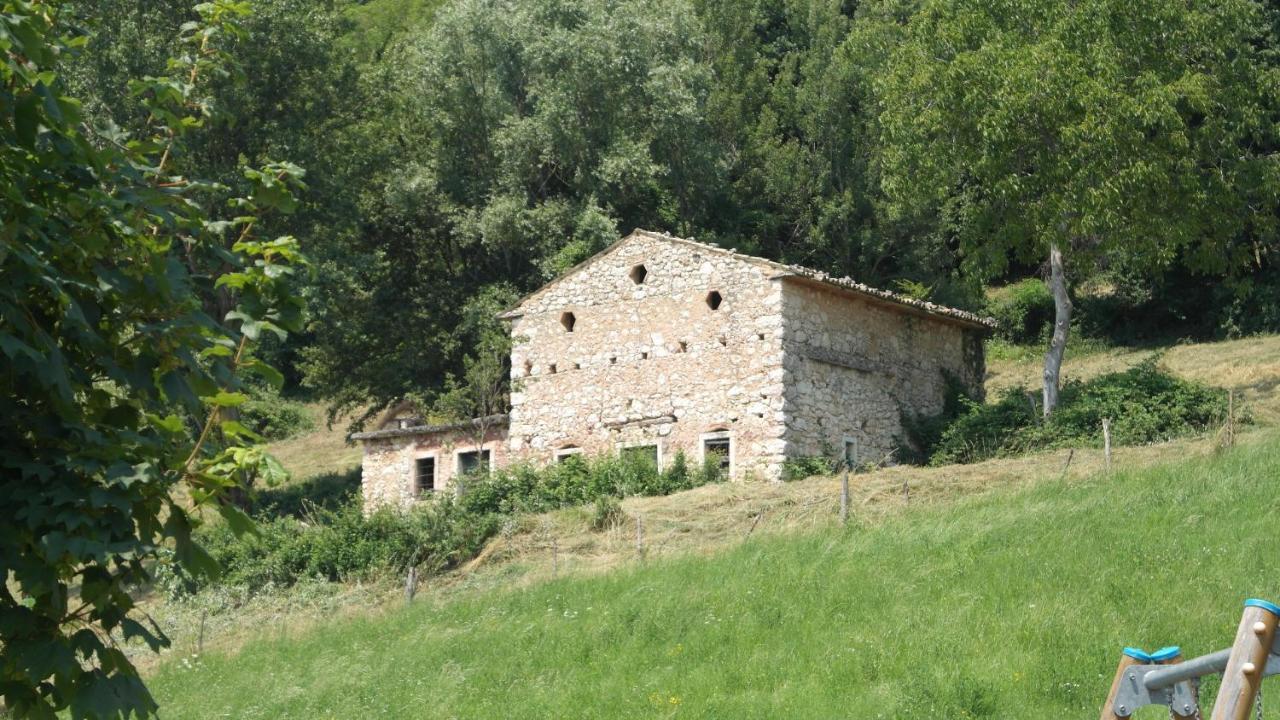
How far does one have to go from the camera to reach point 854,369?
2695cm

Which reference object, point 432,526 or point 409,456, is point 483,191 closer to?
point 409,456

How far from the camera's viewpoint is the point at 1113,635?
13648 mm

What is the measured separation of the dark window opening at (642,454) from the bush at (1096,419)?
A: 5298 millimetres

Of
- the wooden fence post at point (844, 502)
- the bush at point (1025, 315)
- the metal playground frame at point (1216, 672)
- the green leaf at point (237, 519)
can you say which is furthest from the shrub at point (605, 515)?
the bush at point (1025, 315)

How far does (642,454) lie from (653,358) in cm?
198

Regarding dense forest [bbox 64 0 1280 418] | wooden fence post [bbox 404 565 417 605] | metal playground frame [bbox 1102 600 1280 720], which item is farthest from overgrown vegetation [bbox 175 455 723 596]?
metal playground frame [bbox 1102 600 1280 720]

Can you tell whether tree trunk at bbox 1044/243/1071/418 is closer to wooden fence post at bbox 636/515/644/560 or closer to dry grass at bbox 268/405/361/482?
wooden fence post at bbox 636/515/644/560

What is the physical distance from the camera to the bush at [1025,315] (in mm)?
43875

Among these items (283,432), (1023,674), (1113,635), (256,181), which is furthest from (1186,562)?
(283,432)

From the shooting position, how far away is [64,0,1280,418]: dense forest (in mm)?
27625

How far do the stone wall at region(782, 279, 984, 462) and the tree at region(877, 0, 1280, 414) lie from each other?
7.94ft

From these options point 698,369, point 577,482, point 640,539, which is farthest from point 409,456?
point 640,539

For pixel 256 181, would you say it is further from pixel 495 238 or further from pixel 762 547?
pixel 495 238

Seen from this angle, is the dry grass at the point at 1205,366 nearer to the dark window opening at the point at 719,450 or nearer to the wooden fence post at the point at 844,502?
the dark window opening at the point at 719,450
